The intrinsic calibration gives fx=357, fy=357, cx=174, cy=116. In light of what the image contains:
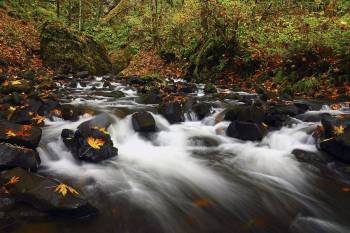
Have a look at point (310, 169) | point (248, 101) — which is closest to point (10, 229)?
point (310, 169)

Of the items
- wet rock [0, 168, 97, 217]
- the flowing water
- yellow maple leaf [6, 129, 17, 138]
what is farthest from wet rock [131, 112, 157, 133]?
wet rock [0, 168, 97, 217]

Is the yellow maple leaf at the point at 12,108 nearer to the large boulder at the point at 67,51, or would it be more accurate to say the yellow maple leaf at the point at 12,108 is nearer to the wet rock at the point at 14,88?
the wet rock at the point at 14,88

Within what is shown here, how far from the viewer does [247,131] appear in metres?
7.07

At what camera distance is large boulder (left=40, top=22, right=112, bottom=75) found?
1780cm

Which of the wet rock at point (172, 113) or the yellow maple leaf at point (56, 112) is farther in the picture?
the wet rock at point (172, 113)

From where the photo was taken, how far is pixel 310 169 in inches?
229

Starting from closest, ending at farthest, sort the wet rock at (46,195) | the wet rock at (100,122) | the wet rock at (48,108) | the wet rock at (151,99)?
the wet rock at (46,195), the wet rock at (100,122), the wet rock at (48,108), the wet rock at (151,99)

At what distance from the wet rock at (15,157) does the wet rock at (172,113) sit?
3764mm

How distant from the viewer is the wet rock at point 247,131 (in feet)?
23.1

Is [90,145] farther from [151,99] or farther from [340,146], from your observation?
[151,99]

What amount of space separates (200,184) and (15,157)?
8.60ft

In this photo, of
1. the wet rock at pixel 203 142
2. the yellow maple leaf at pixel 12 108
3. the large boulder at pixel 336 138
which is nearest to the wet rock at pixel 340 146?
the large boulder at pixel 336 138

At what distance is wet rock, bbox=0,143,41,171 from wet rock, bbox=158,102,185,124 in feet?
12.4

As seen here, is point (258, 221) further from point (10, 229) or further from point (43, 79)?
point (43, 79)
